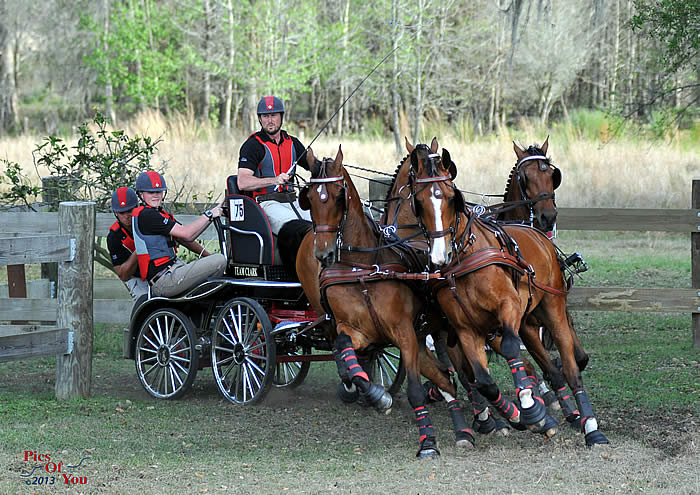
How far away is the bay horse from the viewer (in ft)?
18.9

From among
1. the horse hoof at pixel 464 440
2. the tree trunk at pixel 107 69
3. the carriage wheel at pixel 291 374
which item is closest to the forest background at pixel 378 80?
the tree trunk at pixel 107 69

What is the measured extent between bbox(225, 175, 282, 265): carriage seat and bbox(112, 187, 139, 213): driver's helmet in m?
0.93

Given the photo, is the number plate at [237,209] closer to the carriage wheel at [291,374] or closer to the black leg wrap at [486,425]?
the carriage wheel at [291,374]

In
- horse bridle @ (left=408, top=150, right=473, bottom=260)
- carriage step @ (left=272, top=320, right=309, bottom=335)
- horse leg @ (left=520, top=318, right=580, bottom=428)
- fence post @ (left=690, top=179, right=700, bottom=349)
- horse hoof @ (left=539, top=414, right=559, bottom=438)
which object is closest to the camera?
horse bridle @ (left=408, top=150, right=473, bottom=260)

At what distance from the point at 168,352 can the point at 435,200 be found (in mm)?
3206

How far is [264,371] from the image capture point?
7.12m

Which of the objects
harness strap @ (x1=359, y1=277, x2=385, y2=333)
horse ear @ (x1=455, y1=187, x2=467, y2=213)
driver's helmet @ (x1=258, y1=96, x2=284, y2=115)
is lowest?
harness strap @ (x1=359, y1=277, x2=385, y2=333)

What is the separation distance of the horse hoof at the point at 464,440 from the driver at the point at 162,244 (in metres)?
2.49

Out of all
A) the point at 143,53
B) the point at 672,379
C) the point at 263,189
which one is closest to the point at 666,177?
the point at 672,379

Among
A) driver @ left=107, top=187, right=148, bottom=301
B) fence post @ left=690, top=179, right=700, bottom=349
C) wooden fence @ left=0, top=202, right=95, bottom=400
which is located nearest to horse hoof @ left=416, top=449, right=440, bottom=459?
wooden fence @ left=0, top=202, right=95, bottom=400

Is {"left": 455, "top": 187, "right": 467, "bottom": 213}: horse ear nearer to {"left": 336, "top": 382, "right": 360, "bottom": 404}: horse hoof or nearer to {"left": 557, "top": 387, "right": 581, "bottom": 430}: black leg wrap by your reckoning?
{"left": 557, "top": 387, "right": 581, "bottom": 430}: black leg wrap

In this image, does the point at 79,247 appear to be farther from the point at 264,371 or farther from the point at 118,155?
the point at 118,155

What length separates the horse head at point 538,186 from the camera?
23.4 ft

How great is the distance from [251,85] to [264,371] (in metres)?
22.7
